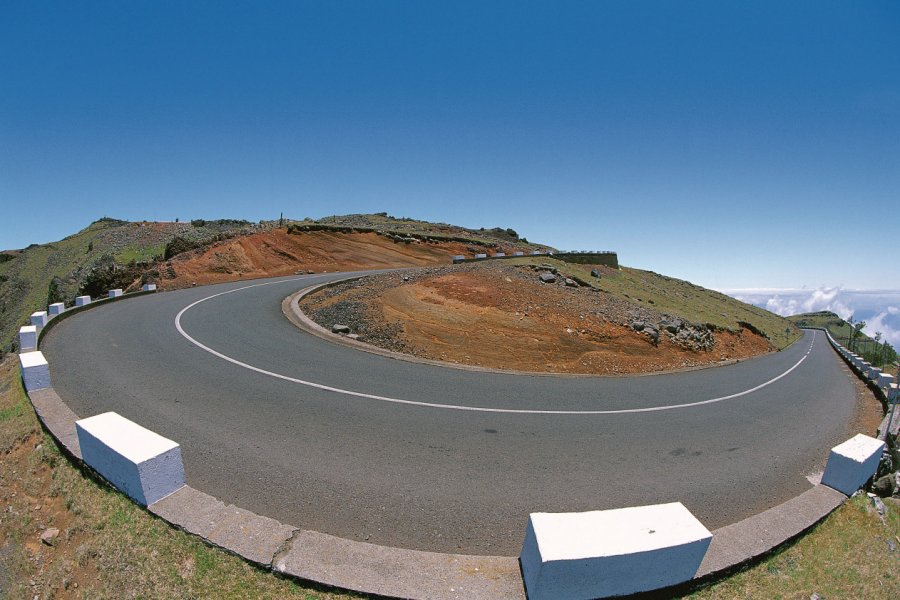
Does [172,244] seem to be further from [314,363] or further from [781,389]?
[781,389]

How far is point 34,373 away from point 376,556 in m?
7.45

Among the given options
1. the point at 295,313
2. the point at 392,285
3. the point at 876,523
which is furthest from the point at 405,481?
the point at 392,285

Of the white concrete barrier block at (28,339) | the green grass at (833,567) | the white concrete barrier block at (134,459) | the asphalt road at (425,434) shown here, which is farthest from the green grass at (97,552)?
the white concrete barrier block at (28,339)

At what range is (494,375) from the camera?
10.5 metres

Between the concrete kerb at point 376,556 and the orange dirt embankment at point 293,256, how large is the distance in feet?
71.6

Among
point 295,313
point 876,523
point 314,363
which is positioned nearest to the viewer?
point 876,523

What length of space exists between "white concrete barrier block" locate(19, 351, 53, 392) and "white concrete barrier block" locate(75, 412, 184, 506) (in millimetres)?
3737

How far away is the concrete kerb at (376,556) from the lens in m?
3.29

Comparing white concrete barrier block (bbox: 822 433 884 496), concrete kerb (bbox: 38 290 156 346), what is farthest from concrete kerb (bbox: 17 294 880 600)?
concrete kerb (bbox: 38 290 156 346)

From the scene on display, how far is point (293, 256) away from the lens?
31.1m

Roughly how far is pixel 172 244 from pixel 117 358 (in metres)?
22.5

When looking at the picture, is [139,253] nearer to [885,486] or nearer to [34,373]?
[34,373]

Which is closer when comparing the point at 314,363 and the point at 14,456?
the point at 14,456

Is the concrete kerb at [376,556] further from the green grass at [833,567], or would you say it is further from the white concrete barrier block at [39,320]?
the white concrete barrier block at [39,320]
